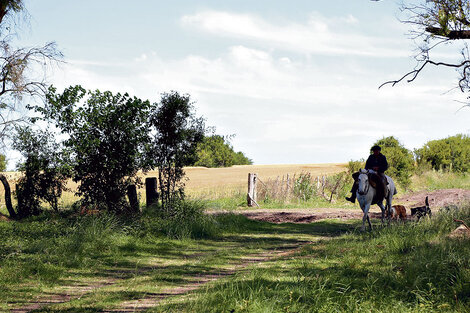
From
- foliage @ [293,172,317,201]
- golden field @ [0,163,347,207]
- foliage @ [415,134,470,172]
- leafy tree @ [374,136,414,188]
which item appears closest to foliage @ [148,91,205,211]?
golden field @ [0,163,347,207]

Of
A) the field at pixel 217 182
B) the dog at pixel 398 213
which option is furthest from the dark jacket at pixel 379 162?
the field at pixel 217 182

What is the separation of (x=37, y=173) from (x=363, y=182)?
40.9ft

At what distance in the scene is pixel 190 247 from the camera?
13.2 metres

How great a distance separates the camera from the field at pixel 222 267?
6773mm

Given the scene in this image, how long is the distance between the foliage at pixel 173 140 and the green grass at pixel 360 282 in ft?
24.7

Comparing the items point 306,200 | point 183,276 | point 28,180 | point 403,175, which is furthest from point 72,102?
point 403,175

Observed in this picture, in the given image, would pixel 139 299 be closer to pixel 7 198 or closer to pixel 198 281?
pixel 198 281

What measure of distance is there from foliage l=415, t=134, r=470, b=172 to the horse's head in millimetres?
25506

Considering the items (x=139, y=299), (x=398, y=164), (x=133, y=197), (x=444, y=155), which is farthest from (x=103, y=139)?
(x=444, y=155)

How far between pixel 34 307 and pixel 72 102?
35.0 feet

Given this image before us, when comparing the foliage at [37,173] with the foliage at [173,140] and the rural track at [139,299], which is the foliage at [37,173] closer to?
the foliage at [173,140]

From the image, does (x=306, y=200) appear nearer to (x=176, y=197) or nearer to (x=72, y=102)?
(x=176, y=197)

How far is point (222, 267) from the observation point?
10.5m

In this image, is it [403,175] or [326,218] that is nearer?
[326,218]
